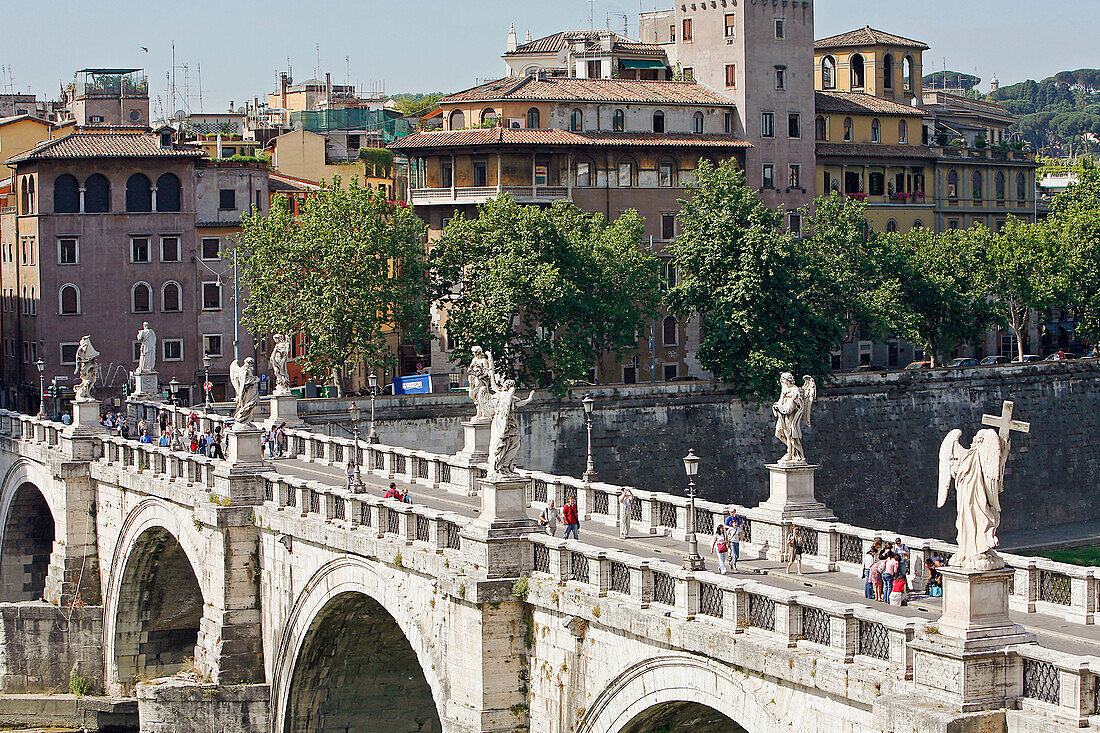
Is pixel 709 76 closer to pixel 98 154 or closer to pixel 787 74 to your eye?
pixel 787 74

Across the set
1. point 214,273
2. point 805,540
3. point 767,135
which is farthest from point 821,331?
point 805,540

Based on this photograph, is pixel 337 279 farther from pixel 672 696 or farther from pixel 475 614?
pixel 672 696

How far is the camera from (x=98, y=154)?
241ft

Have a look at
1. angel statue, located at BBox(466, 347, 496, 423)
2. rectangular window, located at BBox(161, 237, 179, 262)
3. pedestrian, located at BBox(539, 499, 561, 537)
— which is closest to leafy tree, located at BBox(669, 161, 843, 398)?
rectangular window, located at BBox(161, 237, 179, 262)

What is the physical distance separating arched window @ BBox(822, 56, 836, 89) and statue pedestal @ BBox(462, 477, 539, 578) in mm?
74409

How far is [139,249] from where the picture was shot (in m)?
75.1

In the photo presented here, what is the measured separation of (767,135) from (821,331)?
1624 centimetres

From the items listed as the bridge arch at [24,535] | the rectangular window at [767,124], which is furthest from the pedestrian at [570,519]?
the rectangular window at [767,124]

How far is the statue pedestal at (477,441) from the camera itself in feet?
136

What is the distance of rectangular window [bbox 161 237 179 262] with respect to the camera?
75.5 metres

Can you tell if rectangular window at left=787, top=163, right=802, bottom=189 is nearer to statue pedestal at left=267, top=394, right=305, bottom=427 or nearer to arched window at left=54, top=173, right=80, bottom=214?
arched window at left=54, top=173, right=80, bottom=214

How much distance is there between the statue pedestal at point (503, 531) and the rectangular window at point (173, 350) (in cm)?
4669

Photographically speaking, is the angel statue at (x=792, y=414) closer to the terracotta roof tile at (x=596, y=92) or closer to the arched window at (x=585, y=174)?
the arched window at (x=585, y=174)

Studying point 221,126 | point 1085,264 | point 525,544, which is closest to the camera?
point 525,544
